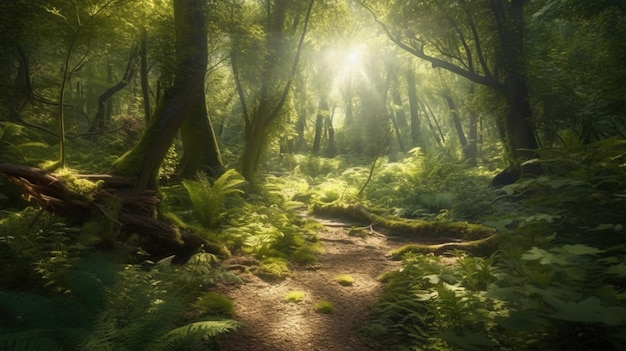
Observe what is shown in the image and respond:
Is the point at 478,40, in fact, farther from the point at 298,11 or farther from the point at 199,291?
the point at 199,291

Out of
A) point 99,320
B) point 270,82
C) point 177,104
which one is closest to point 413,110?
point 270,82

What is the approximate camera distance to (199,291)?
14.0 feet

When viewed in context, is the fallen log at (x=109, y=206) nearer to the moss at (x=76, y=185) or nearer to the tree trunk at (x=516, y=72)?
the moss at (x=76, y=185)

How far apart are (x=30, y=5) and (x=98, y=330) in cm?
757

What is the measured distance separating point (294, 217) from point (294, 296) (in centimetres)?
457

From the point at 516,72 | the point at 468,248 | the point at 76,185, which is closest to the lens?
the point at 76,185

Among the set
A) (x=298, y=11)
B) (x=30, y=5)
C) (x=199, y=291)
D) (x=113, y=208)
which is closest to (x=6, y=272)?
(x=113, y=208)

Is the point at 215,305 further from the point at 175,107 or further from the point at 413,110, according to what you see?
the point at 413,110

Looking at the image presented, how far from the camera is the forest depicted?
8.73 ft

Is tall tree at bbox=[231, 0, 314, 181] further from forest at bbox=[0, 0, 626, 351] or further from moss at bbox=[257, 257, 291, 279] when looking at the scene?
moss at bbox=[257, 257, 291, 279]

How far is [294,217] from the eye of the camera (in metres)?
9.14

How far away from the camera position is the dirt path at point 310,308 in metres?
3.54

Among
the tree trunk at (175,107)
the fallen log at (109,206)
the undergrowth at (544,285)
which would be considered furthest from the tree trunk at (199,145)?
the undergrowth at (544,285)

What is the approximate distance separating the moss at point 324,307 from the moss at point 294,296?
28cm
